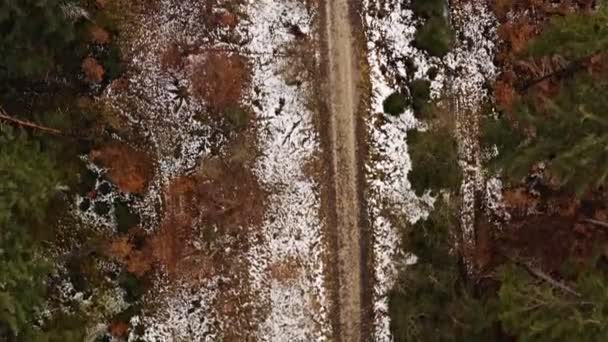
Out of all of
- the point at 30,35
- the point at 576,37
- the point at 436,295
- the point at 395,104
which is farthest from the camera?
the point at 395,104

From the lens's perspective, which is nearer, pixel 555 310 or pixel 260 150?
pixel 555 310

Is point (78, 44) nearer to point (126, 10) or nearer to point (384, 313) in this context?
point (126, 10)

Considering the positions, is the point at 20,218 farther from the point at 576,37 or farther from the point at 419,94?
the point at 576,37

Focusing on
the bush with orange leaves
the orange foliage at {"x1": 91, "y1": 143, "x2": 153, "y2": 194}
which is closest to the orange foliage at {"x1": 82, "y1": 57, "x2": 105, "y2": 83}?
the orange foliage at {"x1": 91, "y1": 143, "x2": 153, "y2": 194}

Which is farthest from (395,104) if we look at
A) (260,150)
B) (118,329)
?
(118,329)

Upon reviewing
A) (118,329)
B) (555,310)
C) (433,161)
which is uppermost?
(433,161)

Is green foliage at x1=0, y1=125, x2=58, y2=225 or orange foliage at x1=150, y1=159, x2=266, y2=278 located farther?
orange foliage at x1=150, y1=159, x2=266, y2=278

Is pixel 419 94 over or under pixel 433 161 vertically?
over

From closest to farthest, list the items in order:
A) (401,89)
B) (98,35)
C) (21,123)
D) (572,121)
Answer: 1. (572,121)
2. (21,123)
3. (98,35)
4. (401,89)

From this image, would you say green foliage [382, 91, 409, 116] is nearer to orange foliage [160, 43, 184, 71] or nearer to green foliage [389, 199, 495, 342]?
green foliage [389, 199, 495, 342]
